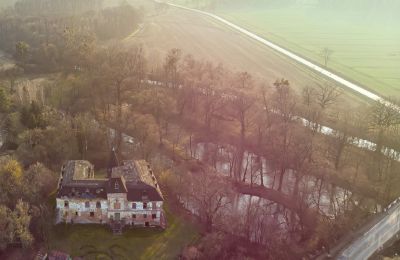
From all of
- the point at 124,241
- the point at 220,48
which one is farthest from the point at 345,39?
the point at 124,241

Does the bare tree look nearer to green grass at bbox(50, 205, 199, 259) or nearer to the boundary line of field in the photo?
the boundary line of field

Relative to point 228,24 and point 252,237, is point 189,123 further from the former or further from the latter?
point 228,24

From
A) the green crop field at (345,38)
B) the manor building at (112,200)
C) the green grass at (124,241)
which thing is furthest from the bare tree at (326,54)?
the manor building at (112,200)

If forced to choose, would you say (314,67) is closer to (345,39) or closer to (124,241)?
A: (345,39)

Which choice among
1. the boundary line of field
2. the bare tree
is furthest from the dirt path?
the bare tree

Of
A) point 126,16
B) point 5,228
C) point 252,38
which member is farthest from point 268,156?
point 126,16
